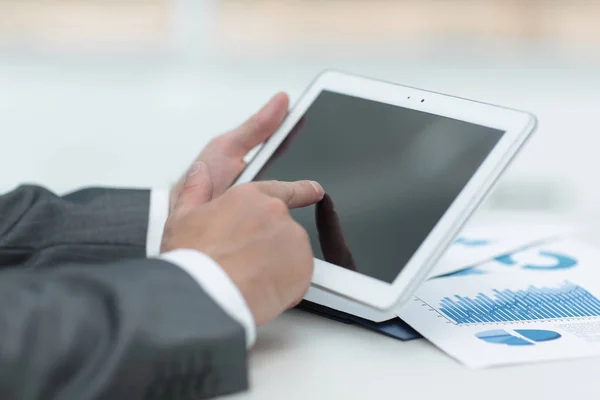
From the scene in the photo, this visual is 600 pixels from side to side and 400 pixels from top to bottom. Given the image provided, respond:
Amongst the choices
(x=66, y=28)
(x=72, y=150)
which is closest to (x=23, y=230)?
(x=72, y=150)

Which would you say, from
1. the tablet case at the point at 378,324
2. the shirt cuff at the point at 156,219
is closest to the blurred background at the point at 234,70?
the shirt cuff at the point at 156,219

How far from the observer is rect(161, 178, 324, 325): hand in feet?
1.70

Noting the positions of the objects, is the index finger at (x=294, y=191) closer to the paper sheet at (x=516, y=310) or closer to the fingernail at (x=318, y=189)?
the fingernail at (x=318, y=189)

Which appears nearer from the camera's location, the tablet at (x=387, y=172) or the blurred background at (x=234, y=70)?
the tablet at (x=387, y=172)

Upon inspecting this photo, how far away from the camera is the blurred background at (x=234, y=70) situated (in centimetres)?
165

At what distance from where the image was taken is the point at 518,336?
56 centimetres

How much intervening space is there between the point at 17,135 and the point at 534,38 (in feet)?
4.52

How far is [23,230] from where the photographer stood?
2.34 ft

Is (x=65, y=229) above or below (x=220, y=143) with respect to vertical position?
below

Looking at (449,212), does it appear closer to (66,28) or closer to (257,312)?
(257,312)

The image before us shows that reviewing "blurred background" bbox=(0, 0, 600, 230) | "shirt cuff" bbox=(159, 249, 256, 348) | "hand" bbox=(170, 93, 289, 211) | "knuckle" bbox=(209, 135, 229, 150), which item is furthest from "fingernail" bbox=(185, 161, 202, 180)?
"blurred background" bbox=(0, 0, 600, 230)

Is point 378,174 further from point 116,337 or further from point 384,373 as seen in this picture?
point 116,337

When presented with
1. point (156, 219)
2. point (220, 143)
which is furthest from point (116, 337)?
point (220, 143)

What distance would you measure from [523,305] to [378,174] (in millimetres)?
163
